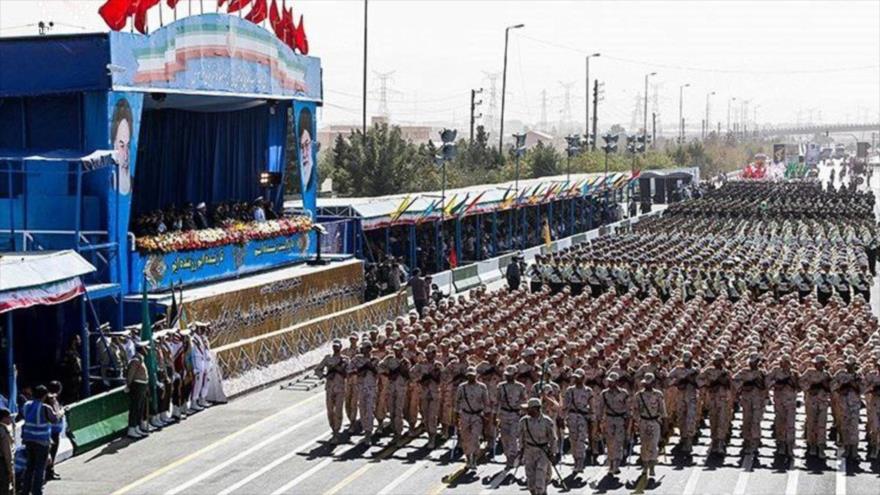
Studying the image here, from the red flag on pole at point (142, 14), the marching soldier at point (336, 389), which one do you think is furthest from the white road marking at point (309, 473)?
the red flag on pole at point (142, 14)

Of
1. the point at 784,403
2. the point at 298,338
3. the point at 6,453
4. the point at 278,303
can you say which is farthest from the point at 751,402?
the point at 278,303

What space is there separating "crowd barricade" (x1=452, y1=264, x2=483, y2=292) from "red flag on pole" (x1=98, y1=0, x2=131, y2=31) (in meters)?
16.6

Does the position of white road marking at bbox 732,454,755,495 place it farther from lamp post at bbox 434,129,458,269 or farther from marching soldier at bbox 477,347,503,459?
lamp post at bbox 434,129,458,269

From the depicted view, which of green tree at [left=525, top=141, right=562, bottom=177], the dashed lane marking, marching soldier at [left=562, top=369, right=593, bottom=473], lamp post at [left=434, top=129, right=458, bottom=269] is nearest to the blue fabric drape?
lamp post at [left=434, top=129, right=458, bottom=269]

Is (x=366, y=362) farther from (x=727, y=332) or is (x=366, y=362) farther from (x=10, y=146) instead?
(x=10, y=146)

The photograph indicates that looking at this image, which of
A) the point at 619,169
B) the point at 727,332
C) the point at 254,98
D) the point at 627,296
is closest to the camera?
the point at 727,332

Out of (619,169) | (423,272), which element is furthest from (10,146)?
(619,169)

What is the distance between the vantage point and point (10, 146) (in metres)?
27.2

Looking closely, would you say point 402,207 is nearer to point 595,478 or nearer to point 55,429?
point 595,478

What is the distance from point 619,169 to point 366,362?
76740mm

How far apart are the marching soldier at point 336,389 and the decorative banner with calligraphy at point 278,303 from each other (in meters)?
5.85

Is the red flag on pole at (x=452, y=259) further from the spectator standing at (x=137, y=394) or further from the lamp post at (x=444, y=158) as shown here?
the spectator standing at (x=137, y=394)

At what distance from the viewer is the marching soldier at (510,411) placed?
18.8 m

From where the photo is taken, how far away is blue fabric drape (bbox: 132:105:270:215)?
105ft
